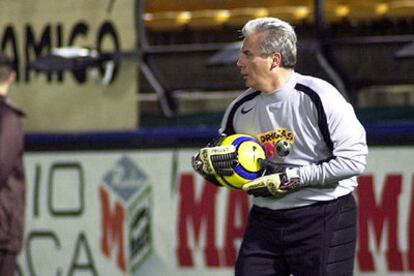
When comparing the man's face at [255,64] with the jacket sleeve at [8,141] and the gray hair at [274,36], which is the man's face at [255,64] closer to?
the gray hair at [274,36]

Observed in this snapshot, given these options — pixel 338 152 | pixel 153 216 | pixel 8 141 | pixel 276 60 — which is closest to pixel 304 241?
pixel 338 152

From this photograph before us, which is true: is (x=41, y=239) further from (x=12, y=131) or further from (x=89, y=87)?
(x=12, y=131)

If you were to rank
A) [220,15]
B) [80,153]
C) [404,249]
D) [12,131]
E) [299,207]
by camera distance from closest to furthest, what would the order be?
[299,207] → [12,131] → [404,249] → [220,15] → [80,153]

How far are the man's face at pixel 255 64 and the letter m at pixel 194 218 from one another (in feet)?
9.20

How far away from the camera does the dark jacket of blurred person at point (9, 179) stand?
26.3 ft

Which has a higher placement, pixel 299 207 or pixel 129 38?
pixel 129 38

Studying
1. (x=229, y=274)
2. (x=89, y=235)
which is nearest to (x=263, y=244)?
→ (x=229, y=274)

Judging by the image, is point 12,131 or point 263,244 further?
point 12,131

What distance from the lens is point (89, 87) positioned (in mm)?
10133

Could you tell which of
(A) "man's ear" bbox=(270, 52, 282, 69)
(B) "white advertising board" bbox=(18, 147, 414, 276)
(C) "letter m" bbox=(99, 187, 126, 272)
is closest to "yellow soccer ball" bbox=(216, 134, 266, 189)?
(A) "man's ear" bbox=(270, 52, 282, 69)

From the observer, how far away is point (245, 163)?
662cm

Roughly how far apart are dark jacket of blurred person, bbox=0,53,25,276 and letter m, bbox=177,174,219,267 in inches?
61.8

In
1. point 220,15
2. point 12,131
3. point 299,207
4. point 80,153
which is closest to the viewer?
point 299,207

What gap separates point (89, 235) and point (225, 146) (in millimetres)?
3446
